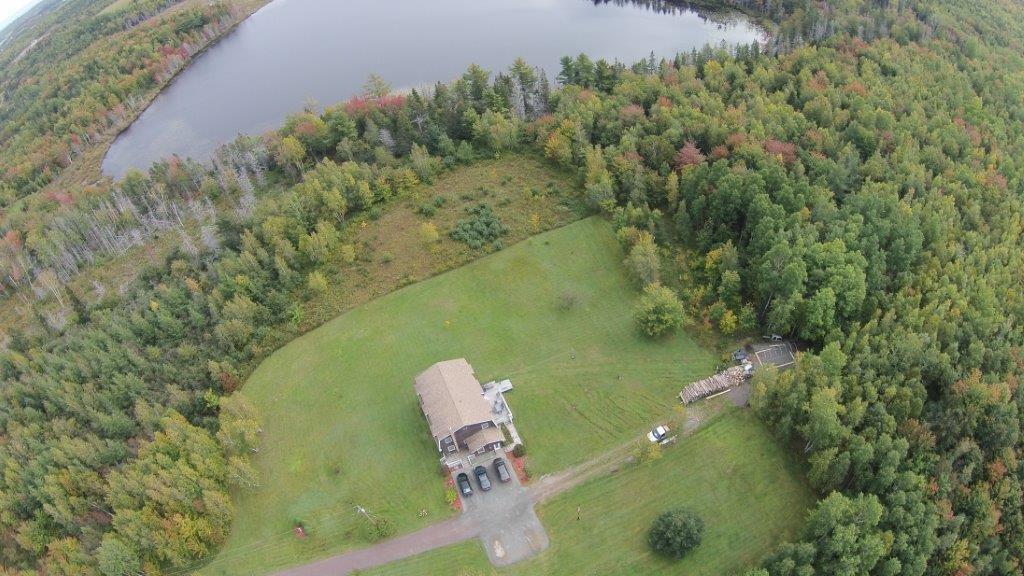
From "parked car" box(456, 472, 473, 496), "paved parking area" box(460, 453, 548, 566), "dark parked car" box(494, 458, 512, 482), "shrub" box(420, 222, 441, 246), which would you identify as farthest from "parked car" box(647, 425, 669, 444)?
"shrub" box(420, 222, 441, 246)

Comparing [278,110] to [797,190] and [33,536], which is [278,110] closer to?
[33,536]

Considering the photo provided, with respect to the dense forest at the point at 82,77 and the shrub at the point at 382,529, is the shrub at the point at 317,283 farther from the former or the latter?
the dense forest at the point at 82,77

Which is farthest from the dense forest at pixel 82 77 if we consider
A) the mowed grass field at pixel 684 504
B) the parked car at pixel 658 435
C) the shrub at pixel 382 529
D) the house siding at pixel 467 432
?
the parked car at pixel 658 435

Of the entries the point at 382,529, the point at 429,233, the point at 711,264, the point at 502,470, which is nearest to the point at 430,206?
the point at 429,233

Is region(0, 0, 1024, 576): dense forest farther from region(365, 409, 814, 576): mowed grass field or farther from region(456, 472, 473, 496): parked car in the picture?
region(456, 472, 473, 496): parked car

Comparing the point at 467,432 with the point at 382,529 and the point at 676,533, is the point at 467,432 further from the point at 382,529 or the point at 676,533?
the point at 676,533

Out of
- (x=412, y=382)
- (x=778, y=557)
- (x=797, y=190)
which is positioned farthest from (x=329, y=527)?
(x=797, y=190)

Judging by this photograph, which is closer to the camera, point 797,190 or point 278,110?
point 797,190
